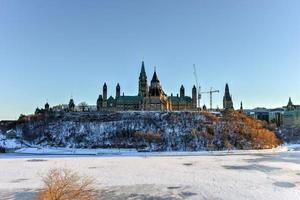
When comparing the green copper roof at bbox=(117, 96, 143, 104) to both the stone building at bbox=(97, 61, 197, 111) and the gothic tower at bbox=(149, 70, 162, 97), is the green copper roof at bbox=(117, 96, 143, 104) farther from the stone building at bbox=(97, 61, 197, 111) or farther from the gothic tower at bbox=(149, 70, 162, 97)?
the gothic tower at bbox=(149, 70, 162, 97)

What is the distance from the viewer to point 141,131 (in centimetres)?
8088

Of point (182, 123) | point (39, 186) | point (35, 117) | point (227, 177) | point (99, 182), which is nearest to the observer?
point (39, 186)

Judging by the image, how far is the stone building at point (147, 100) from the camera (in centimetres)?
11669

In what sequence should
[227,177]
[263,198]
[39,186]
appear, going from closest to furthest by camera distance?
[263,198]
[39,186]
[227,177]

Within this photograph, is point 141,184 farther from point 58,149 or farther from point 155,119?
point 155,119

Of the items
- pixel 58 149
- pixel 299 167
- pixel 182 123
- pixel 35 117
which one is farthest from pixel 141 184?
pixel 35 117

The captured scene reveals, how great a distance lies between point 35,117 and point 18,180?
226 ft

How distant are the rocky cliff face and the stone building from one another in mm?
24369

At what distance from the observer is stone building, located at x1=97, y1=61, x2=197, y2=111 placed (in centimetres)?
11669

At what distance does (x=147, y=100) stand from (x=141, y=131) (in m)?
37.8

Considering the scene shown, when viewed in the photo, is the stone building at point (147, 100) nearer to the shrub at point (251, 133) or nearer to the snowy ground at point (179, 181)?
the shrub at point (251, 133)

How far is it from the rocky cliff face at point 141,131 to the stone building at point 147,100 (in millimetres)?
24369

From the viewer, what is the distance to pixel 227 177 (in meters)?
35.4

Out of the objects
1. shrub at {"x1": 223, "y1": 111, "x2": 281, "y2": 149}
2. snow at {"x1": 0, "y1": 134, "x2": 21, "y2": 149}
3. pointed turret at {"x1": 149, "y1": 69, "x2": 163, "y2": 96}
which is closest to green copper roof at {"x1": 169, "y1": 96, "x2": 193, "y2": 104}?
pointed turret at {"x1": 149, "y1": 69, "x2": 163, "y2": 96}
